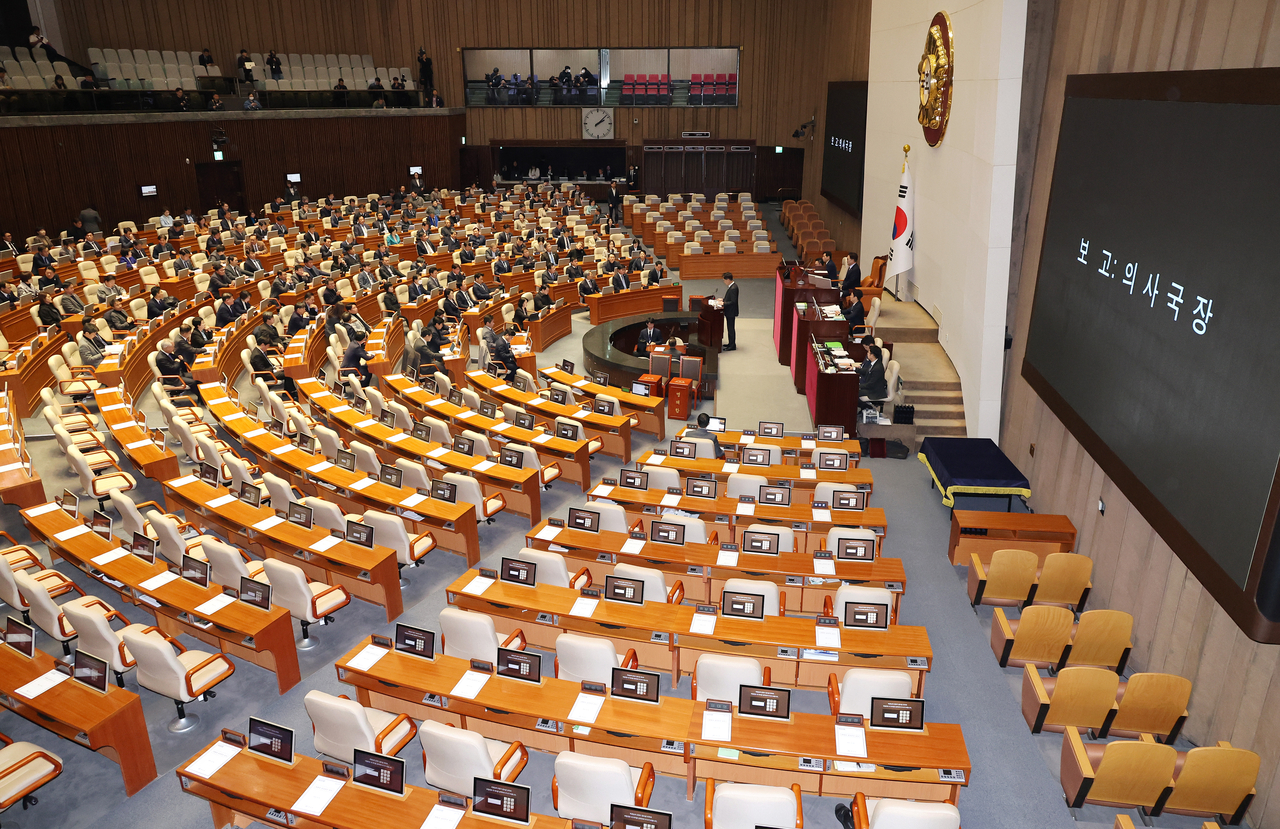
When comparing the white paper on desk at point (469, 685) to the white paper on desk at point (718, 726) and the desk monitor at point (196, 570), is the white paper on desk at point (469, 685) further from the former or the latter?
the desk monitor at point (196, 570)

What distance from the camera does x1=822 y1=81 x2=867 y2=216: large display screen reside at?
21.8 m

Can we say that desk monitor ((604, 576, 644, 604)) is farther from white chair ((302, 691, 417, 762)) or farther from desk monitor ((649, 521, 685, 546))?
white chair ((302, 691, 417, 762))

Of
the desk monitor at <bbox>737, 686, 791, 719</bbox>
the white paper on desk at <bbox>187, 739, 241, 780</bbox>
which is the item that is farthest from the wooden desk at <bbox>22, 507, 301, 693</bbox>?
the desk monitor at <bbox>737, 686, 791, 719</bbox>

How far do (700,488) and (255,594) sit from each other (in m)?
4.80

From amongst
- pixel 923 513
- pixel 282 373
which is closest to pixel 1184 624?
pixel 923 513

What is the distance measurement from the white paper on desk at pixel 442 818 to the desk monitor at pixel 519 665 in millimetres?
1272

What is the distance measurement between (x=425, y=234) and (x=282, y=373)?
1199 centimetres

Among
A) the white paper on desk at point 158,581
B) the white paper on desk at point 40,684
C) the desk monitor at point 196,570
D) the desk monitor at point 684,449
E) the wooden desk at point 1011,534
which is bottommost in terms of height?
the wooden desk at point 1011,534

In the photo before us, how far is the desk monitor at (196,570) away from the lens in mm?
7332

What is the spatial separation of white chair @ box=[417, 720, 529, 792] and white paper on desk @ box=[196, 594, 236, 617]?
268 centimetres

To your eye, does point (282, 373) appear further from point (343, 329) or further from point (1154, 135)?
point (1154, 135)

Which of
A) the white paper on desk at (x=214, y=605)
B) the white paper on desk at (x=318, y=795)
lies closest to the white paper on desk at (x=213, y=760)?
the white paper on desk at (x=318, y=795)

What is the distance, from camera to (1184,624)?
6.68 metres

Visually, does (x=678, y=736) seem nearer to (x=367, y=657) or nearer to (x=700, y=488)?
(x=367, y=657)
